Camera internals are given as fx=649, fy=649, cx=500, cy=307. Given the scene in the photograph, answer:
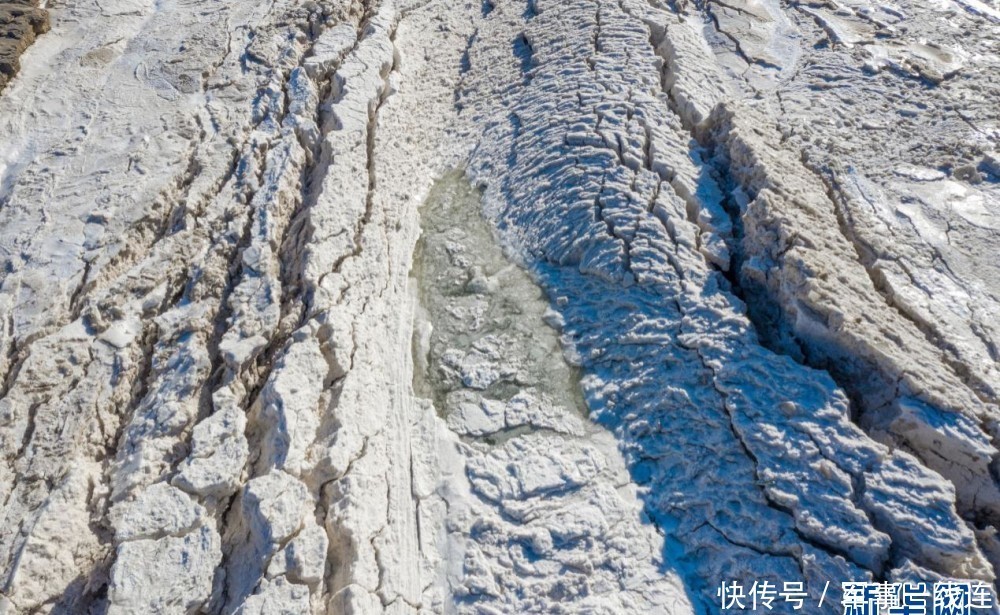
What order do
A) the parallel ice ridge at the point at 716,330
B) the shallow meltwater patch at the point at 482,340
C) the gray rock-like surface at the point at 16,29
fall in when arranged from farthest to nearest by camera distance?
the gray rock-like surface at the point at 16,29 → the shallow meltwater patch at the point at 482,340 → the parallel ice ridge at the point at 716,330

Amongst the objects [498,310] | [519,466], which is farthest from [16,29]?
[519,466]

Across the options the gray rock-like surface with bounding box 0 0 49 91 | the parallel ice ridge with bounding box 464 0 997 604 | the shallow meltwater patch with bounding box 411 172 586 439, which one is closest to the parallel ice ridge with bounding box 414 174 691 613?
the shallow meltwater patch with bounding box 411 172 586 439

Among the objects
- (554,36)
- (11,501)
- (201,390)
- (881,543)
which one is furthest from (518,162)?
(11,501)

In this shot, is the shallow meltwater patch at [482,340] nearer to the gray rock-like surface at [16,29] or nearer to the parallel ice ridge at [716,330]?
the parallel ice ridge at [716,330]

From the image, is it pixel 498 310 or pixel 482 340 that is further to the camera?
pixel 498 310

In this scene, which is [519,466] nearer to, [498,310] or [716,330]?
[498,310]

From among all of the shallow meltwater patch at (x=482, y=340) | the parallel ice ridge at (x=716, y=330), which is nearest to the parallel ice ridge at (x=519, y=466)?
the shallow meltwater patch at (x=482, y=340)
